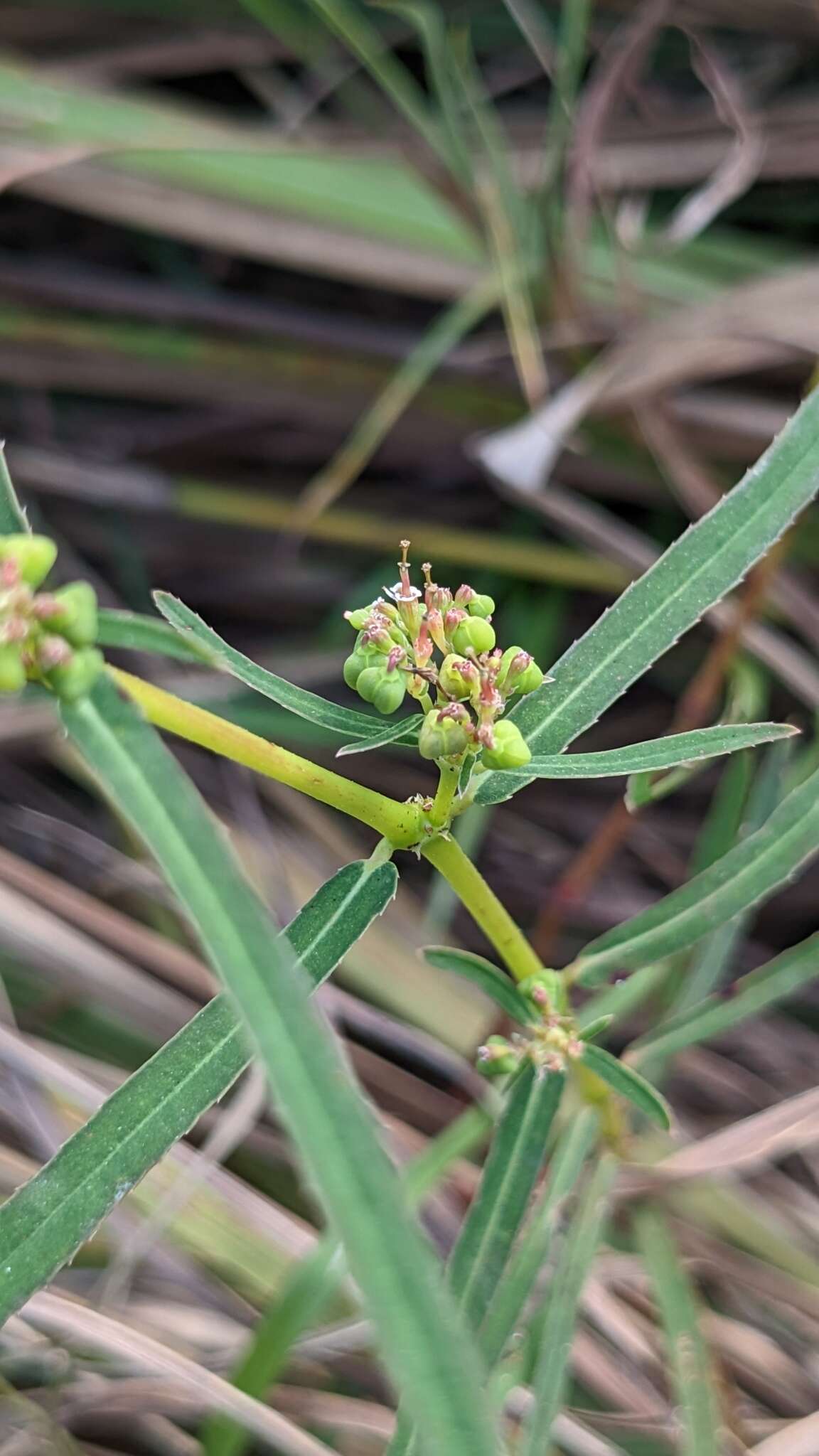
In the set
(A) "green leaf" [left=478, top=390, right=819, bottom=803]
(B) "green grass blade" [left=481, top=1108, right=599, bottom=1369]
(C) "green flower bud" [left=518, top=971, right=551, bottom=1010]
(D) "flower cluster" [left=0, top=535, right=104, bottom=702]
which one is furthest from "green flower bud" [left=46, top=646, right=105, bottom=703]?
(B) "green grass blade" [left=481, top=1108, right=599, bottom=1369]

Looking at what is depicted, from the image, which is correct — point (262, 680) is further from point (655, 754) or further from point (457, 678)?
point (655, 754)

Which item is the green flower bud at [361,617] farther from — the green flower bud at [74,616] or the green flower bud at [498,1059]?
the green flower bud at [498,1059]

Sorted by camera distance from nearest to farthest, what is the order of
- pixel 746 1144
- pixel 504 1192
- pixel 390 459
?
pixel 504 1192 → pixel 746 1144 → pixel 390 459

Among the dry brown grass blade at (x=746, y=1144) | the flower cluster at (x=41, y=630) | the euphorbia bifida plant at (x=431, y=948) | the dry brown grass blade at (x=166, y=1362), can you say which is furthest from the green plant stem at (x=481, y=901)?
the dry brown grass blade at (x=166, y=1362)

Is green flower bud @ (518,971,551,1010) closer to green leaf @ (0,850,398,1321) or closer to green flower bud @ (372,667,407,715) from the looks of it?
green leaf @ (0,850,398,1321)

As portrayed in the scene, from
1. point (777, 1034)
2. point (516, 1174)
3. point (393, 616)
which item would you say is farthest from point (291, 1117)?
point (777, 1034)

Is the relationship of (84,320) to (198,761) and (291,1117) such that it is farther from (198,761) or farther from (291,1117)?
(291,1117)

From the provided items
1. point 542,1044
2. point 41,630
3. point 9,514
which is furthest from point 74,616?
point 542,1044
